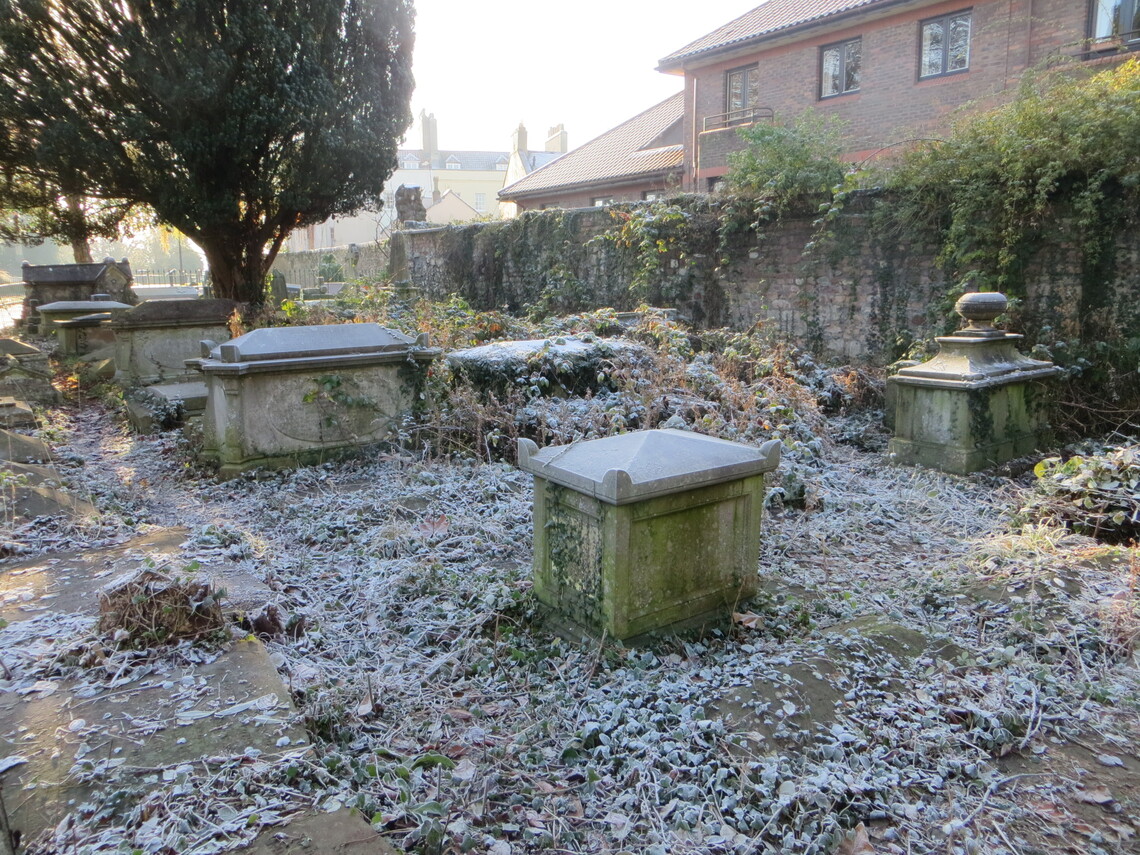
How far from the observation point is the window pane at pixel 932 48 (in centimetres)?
1462

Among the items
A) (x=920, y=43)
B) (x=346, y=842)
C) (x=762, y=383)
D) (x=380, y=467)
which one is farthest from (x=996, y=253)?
(x=920, y=43)

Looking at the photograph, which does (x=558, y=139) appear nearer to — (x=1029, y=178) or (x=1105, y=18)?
(x=1105, y=18)

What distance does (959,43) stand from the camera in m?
14.3

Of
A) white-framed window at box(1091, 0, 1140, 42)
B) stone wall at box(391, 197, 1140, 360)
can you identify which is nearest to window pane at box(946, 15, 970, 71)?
white-framed window at box(1091, 0, 1140, 42)

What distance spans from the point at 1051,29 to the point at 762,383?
10965mm

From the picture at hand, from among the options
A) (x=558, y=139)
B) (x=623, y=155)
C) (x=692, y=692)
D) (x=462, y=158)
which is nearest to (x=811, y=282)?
(x=692, y=692)

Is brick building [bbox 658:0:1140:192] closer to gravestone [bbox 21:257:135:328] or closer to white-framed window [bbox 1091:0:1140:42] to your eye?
white-framed window [bbox 1091:0:1140:42]

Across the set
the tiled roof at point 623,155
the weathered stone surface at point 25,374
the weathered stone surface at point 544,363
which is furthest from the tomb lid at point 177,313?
the tiled roof at point 623,155

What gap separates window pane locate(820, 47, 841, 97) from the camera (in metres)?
16.4

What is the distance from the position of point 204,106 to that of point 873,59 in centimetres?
1274

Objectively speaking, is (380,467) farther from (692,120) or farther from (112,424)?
(692,120)

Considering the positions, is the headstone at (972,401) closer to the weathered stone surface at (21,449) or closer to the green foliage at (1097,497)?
the green foliage at (1097,497)

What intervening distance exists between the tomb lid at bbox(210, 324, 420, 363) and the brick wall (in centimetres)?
821

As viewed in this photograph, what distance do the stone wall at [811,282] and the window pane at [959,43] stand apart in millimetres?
7790
